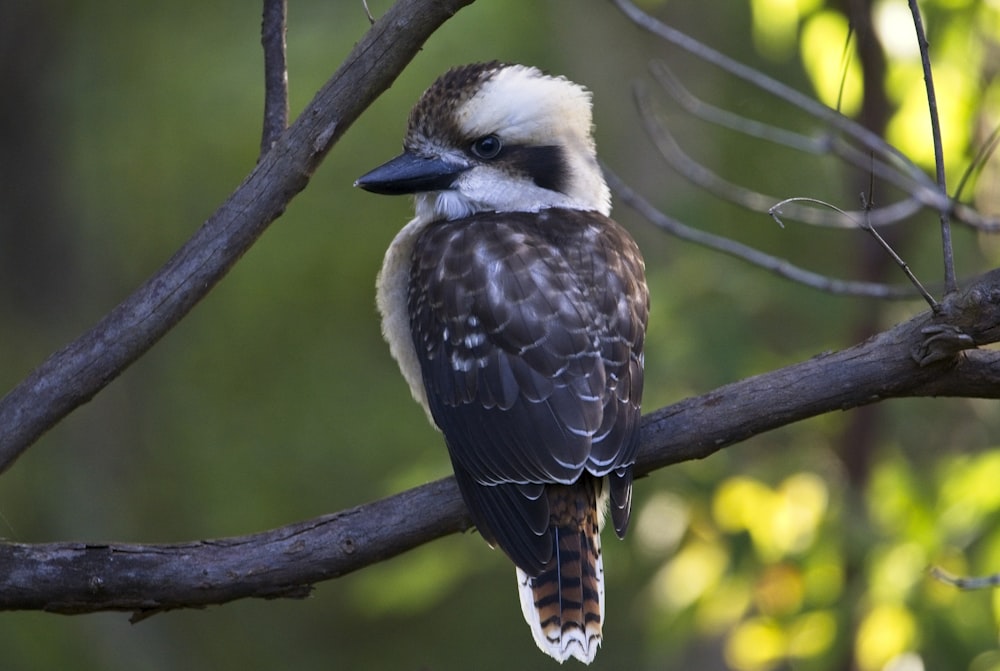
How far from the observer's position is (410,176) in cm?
310

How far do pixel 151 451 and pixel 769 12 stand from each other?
3.90 m

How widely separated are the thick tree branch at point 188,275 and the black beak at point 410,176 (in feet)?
2.34

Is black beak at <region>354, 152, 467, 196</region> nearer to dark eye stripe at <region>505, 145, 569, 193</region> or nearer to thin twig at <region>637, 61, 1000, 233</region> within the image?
dark eye stripe at <region>505, 145, 569, 193</region>

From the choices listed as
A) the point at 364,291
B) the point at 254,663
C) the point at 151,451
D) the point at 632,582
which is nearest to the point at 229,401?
the point at 151,451

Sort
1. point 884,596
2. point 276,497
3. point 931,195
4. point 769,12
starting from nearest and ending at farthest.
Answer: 1. point 931,195
2. point 884,596
3. point 769,12
4. point 276,497

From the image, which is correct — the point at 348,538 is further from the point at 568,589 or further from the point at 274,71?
the point at 274,71

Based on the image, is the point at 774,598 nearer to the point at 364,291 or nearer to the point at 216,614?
the point at 364,291

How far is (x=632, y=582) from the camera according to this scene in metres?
5.49

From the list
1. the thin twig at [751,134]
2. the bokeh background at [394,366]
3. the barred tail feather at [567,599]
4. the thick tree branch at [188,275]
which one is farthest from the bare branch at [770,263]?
the thick tree branch at [188,275]

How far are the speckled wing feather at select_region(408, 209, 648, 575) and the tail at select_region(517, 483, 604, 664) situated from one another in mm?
38

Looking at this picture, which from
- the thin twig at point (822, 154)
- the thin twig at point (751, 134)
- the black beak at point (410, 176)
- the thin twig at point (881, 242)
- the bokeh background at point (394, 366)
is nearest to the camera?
the thin twig at point (881, 242)

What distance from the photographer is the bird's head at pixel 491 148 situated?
3.14 m

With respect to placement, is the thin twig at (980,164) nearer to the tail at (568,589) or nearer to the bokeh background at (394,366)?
the bokeh background at (394,366)

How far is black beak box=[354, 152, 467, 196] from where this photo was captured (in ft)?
10.1
